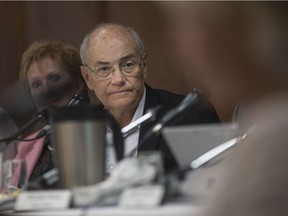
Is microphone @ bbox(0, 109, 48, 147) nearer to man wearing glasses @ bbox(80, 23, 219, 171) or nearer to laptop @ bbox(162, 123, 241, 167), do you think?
man wearing glasses @ bbox(80, 23, 219, 171)

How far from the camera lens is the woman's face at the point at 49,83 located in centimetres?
186

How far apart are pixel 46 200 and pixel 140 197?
0.15m

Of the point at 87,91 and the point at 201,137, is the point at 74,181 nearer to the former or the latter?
the point at 201,137

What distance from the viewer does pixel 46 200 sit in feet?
3.93

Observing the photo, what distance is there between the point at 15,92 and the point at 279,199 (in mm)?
1430

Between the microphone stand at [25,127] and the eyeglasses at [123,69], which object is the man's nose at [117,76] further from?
the microphone stand at [25,127]

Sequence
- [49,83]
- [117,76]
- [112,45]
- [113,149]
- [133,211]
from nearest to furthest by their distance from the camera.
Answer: [133,211]
[113,149]
[117,76]
[112,45]
[49,83]

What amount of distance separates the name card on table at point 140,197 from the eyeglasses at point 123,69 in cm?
55

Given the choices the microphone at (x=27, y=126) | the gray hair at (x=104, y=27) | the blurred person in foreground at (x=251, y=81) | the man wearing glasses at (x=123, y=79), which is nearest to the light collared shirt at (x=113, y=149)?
the man wearing glasses at (x=123, y=79)

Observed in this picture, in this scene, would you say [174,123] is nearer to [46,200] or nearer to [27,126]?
[46,200]

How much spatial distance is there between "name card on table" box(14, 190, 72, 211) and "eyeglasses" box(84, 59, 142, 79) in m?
0.50

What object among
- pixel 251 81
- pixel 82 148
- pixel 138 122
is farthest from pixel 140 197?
pixel 138 122

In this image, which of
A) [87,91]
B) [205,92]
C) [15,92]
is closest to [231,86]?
[205,92]

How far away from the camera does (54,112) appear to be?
1.36m
